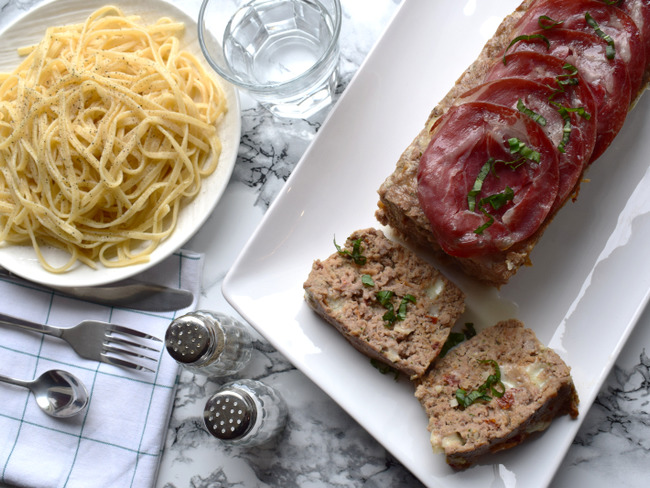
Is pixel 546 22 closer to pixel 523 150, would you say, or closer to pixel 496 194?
pixel 523 150

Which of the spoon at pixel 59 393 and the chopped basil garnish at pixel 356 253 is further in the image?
the spoon at pixel 59 393

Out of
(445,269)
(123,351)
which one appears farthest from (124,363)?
(445,269)

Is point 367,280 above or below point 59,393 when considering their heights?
above

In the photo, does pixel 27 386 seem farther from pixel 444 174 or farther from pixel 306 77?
pixel 444 174

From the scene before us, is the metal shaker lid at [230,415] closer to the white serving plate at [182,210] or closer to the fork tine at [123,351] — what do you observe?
the fork tine at [123,351]

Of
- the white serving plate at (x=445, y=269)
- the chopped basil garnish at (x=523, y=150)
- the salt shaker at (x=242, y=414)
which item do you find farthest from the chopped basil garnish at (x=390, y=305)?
the chopped basil garnish at (x=523, y=150)

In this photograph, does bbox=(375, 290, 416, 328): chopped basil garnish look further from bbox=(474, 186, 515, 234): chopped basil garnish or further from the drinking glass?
the drinking glass

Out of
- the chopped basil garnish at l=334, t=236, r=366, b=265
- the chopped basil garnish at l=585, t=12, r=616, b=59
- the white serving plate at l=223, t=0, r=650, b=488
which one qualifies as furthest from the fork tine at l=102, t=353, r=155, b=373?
the chopped basil garnish at l=585, t=12, r=616, b=59
